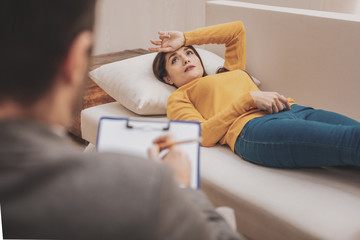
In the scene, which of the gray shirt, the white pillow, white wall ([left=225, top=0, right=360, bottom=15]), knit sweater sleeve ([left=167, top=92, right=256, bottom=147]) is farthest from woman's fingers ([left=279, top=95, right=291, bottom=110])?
white wall ([left=225, top=0, right=360, bottom=15])

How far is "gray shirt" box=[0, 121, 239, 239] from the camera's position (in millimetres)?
372

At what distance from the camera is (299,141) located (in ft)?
3.83

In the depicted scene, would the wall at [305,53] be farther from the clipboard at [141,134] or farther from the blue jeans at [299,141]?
the clipboard at [141,134]

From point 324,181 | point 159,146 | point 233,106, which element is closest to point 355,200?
point 324,181

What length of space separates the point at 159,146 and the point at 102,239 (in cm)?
31

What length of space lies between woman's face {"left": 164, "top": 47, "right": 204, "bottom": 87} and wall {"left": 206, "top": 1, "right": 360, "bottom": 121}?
350 millimetres

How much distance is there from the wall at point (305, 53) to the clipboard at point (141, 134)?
1.02m

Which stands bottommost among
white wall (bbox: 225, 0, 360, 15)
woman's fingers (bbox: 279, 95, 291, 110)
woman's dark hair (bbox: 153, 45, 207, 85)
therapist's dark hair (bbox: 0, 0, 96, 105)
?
woman's fingers (bbox: 279, 95, 291, 110)

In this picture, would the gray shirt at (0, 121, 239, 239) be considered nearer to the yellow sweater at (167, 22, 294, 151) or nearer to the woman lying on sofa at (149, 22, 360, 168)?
the woman lying on sofa at (149, 22, 360, 168)

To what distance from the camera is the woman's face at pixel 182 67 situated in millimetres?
1663

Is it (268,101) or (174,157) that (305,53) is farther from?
(174,157)

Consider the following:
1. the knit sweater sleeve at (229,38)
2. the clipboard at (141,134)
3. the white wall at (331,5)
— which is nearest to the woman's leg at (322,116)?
the knit sweater sleeve at (229,38)

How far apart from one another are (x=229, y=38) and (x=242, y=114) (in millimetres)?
500

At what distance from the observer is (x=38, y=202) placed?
0.37m
